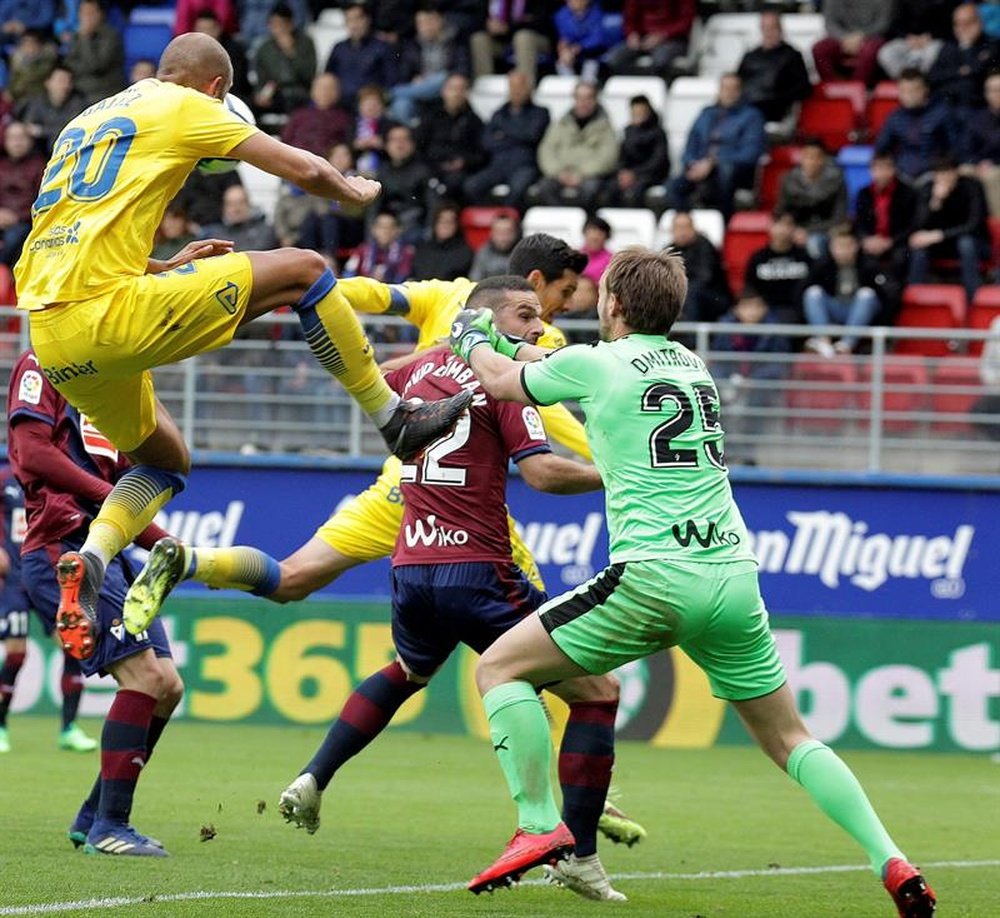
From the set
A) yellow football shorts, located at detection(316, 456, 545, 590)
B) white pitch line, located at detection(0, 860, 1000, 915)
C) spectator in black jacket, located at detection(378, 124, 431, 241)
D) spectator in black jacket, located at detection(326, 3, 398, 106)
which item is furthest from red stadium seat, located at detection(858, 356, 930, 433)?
yellow football shorts, located at detection(316, 456, 545, 590)

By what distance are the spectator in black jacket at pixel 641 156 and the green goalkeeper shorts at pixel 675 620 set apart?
12986 mm

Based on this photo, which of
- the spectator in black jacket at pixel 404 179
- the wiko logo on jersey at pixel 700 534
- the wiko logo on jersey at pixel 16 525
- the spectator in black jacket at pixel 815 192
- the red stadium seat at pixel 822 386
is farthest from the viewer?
the spectator in black jacket at pixel 404 179

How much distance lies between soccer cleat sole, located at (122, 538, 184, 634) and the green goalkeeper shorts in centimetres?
168

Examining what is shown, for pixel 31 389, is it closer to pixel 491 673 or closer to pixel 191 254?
pixel 191 254

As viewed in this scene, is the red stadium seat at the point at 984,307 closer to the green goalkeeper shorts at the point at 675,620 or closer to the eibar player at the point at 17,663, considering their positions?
the eibar player at the point at 17,663

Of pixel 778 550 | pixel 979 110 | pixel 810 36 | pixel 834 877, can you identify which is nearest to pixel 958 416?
pixel 778 550

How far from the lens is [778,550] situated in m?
17.2

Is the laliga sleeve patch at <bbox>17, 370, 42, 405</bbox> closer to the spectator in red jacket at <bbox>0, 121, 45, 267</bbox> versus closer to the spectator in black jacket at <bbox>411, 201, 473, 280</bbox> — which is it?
the spectator in black jacket at <bbox>411, 201, 473, 280</bbox>

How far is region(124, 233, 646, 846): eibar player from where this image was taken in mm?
8078

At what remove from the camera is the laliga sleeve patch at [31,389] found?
339 inches

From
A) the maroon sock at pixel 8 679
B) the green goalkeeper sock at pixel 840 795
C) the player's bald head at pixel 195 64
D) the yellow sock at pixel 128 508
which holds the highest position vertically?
the player's bald head at pixel 195 64

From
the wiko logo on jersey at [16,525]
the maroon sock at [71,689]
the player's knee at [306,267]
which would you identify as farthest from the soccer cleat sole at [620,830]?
the wiko logo on jersey at [16,525]

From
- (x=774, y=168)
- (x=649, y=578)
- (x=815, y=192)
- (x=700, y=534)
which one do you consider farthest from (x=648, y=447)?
(x=774, y=168)

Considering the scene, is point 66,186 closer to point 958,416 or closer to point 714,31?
point 958,416
